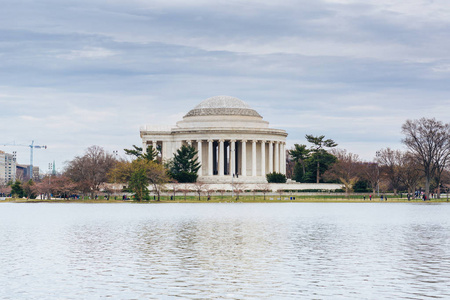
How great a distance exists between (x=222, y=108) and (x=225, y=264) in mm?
126123

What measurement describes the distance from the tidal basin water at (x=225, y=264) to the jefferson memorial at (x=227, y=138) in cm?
10095

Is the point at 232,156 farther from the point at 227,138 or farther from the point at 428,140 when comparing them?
the point at 428,140

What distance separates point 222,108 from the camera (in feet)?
500

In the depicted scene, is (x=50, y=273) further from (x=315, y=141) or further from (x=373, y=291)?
(x=315, y=141)

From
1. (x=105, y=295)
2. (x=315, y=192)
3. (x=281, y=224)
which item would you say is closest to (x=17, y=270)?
(x=105, y=295)

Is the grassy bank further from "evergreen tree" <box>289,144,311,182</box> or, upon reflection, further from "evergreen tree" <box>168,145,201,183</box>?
"evergreen tree" <box>289,144,311,182</box>

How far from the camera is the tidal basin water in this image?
21172 mm

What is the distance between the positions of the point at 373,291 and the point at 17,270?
43.1 ft

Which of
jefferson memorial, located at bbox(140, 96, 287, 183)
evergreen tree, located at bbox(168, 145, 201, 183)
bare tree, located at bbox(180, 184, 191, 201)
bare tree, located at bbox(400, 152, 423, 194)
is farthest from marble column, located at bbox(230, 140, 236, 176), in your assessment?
bare tree, located at bbox(400, 152, 423, 194)

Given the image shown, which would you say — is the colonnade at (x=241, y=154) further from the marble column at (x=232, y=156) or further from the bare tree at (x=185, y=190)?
the bare tree at (x=185, y=190)

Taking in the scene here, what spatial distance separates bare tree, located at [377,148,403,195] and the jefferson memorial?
23.0 meters

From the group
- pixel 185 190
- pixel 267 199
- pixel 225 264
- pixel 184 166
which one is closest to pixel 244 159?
pixel 184 166

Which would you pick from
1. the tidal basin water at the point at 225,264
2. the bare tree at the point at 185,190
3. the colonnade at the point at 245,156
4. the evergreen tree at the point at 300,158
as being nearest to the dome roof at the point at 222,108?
the colonnade at the point at 245,156

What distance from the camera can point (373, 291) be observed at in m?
21.0
